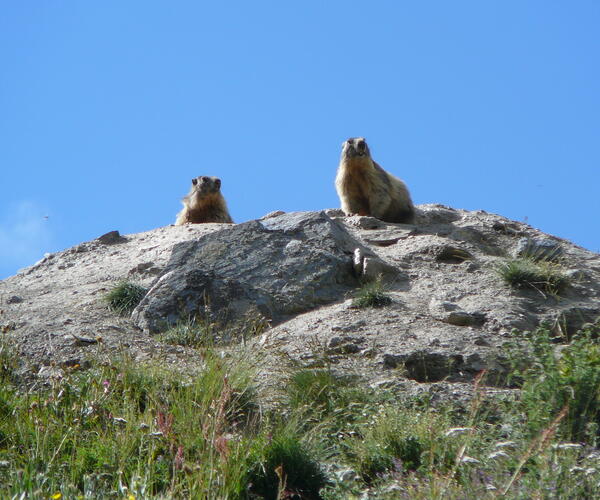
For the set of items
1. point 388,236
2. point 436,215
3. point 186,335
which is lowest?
point 186,335

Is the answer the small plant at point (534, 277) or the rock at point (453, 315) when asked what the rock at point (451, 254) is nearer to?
the small plant at point (534, 277)

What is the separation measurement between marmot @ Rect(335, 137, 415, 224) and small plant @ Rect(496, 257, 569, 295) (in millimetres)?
4718

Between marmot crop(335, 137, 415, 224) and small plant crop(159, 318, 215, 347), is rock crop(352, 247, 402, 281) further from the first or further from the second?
marmot crop(335, 137, 415, 224)

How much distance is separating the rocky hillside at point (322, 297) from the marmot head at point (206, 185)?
12.6ft

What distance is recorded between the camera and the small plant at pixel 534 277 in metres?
10.8

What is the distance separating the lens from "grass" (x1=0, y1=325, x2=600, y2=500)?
19.6 feet

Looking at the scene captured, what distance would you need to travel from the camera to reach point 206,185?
17328 millimetres

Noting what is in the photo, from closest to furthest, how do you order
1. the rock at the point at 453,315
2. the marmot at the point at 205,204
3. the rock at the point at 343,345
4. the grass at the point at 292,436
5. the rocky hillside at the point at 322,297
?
the grass at the point at 292,436 < the rocky hillside at the point at 322,297 < the rock at the point at 343,345 < the rock at the point at 453,315 < the marmot at the point at 205,204

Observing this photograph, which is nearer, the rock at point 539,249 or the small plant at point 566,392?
the small plant at point 566,392

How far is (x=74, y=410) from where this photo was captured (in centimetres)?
730

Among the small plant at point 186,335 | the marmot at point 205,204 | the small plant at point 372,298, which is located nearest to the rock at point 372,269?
the small plant at point 372,298

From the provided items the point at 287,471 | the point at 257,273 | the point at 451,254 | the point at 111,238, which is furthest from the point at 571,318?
the point at 111,238

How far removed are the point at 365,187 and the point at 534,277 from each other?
5.48 m

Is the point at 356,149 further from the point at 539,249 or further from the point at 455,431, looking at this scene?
the point at 455,431
